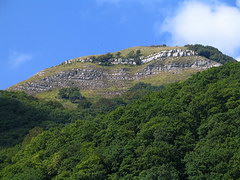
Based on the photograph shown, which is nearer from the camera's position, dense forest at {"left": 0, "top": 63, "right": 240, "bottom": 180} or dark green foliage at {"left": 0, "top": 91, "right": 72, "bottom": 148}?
dense forest at {"left": 0, "top": 63, "right": 240, "bottom": 180}

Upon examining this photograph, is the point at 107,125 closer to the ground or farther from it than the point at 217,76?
closer to the ground

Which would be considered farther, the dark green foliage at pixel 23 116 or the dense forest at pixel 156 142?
the dark green foliage at pixel 23 116

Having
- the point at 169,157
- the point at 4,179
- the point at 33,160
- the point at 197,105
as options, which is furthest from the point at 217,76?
the point at 4,179

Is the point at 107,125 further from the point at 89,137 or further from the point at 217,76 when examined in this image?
the point at 217,76

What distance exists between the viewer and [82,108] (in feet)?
596

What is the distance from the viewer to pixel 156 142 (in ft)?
250

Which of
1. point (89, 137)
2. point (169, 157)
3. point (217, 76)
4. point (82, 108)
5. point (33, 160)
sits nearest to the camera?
point (169, 157)

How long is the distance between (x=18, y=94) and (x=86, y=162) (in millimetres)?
114831

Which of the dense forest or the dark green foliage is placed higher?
the dark green foliage

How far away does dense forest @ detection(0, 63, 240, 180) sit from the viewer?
68312mm

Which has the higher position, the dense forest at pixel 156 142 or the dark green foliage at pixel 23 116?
the dark green foliage at pixel 23 116

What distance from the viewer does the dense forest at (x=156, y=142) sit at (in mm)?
68312

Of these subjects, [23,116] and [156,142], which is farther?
[23,116]

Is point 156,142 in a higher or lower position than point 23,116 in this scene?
lower
